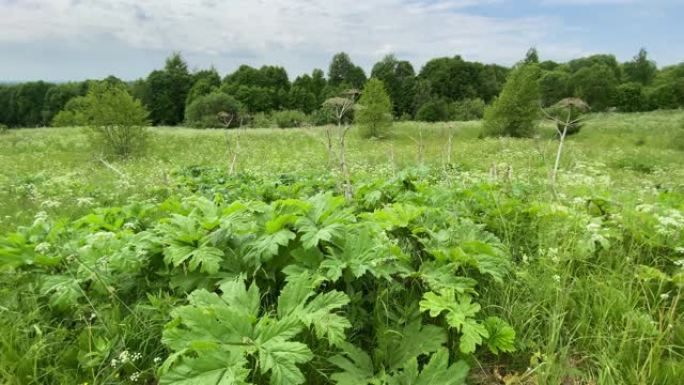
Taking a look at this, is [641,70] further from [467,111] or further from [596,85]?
[467,111]

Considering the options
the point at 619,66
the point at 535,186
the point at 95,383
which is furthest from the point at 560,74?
the point at 95,383

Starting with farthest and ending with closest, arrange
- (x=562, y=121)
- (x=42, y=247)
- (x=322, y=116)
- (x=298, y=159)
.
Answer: (x=322, y=116), (x=298, y=159), (x=562, y=121), (x=42, y=247)

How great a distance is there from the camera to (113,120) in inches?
855

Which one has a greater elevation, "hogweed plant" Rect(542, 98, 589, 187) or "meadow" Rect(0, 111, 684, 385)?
"hogweed plant" Rect(542, 98, 589, 187)

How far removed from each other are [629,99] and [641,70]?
81.9ft

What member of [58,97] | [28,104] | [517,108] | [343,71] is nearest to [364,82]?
[517,108]

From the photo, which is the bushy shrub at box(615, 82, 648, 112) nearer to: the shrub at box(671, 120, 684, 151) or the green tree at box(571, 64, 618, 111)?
the green tree at box(571, 64, 618, 111)

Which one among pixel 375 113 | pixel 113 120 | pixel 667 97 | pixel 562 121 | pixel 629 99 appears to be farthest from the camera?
pixel 629 99

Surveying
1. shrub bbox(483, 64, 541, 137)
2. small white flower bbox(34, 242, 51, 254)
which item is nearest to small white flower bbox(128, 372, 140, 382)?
small white flower bbox(34, 242, 51, 254)

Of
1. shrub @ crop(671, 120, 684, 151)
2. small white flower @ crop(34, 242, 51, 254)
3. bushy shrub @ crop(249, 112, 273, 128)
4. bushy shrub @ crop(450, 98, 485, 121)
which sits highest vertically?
bushy shrub @ crop(450, 98, 485, 121)

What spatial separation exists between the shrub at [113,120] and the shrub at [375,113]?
1742cm

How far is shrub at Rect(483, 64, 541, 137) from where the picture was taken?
32469 mm

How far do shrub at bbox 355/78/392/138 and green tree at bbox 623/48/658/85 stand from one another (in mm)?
73122

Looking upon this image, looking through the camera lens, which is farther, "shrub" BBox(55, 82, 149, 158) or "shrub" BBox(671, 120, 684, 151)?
"shrub" BBox(671, 120, 684, 151)
